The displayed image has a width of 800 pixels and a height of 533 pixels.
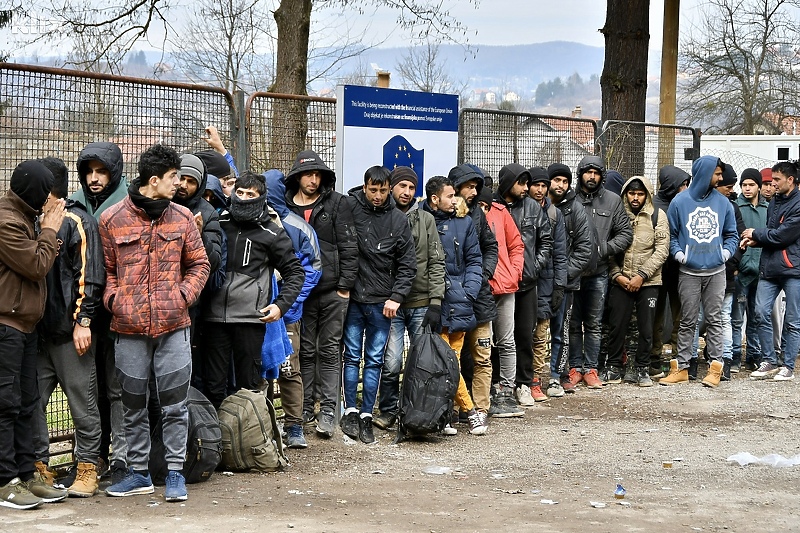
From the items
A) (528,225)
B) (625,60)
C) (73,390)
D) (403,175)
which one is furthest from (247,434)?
(625,60)

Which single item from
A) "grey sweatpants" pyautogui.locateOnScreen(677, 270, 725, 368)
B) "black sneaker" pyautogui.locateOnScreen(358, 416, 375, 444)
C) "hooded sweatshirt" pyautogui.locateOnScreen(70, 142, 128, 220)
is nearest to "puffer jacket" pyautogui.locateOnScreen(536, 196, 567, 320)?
"grey sweatpants" pyautogui.locateOnScreen(677, 270, 725, 368)

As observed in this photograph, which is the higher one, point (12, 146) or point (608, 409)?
point (12, 146)

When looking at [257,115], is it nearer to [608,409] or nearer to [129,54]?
[608,409]

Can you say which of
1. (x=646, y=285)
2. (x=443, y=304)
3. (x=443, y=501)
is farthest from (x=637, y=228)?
(x=443, y=501)

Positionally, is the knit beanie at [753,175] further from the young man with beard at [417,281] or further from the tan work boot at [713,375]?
the young man with beard at [417,281]

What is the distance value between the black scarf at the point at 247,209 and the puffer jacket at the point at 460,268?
1.87 metres

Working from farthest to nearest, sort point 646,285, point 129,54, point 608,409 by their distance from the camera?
point 129,54 < point 646,285 < point 608,409

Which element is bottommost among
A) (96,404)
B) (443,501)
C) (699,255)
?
(443,501)

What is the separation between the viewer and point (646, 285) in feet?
34.2

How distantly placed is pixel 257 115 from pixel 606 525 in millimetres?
4420

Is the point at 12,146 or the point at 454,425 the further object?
the point at 454,425

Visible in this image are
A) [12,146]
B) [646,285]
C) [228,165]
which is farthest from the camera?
[646,285]

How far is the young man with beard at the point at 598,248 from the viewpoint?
33.4 ft

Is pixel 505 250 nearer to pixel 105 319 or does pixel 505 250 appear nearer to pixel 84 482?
pixel 105 319
